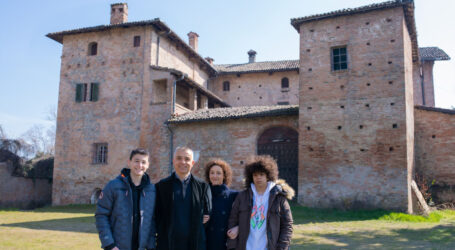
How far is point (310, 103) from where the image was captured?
50.3ft

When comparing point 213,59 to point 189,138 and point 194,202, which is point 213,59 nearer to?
point 189,138

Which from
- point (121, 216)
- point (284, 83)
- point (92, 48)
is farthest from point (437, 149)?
point (92, 48)

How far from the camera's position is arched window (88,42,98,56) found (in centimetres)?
2080

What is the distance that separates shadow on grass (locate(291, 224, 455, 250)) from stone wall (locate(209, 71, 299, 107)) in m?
15.6

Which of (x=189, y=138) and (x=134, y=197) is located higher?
(x=189, y=138)

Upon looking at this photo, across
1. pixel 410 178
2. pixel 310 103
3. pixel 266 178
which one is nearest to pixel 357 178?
pixel 410 178

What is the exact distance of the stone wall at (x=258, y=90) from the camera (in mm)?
25062

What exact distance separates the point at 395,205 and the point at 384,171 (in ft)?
4.17

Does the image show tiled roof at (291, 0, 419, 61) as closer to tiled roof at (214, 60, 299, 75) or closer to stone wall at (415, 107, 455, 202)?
stone wall at (415, 107, 455, 202)

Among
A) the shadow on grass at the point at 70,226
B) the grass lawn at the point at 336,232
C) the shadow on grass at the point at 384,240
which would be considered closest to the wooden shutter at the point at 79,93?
the grass lawn at the point at 336,232

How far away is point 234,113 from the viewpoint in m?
17.4

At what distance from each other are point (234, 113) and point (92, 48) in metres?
9.58

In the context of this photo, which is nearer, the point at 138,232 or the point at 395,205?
the point at 138,232

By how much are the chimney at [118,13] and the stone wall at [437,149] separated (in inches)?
635
